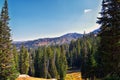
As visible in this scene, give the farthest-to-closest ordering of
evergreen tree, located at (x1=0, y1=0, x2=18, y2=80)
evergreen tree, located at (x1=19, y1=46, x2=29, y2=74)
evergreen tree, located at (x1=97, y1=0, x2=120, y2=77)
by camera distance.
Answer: evergreen tree, located at (x1=19, y1=46, x2=29, y2=74)
evergreen tree, located at (x1=0, y1=0, x2=18, y2=80)
evergreen tree, located at (x1=97, y1=0, x2=120, y2=77)

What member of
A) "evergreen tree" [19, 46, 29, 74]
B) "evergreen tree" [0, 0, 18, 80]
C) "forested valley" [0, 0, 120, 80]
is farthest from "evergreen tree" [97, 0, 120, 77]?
"evergreen tree" [19, 46, 29, 74]

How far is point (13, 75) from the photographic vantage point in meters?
55.3

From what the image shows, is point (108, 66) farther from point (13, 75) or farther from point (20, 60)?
point (20, 60)

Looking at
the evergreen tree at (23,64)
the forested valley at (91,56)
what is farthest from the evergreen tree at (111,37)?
the evergreen tree at (23,64)

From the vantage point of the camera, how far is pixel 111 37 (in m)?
26.9

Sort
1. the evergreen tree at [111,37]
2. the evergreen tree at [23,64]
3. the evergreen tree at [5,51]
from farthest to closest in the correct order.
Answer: the evergreen tree at [23,64]
the evergreen tree at [5,51]
the evergreen tree at [111,37]

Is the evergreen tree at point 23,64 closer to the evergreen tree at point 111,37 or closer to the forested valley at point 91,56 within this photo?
the forested valley at point 91,56

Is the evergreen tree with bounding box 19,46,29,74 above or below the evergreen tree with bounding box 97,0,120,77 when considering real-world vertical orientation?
below

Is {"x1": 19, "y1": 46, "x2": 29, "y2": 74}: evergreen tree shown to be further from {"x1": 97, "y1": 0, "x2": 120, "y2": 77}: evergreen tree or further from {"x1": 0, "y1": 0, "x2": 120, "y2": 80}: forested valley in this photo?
{"x1": 97, "y1": 0, "x2": 120, "y2": 77}: evergreen tree

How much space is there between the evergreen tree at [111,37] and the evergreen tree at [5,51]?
106ft

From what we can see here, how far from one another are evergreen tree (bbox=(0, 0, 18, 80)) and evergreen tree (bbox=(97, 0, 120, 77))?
1268 inches

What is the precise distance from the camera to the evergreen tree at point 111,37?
26836mm

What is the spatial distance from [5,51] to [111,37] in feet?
111

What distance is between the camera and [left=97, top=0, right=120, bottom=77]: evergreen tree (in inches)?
1057
